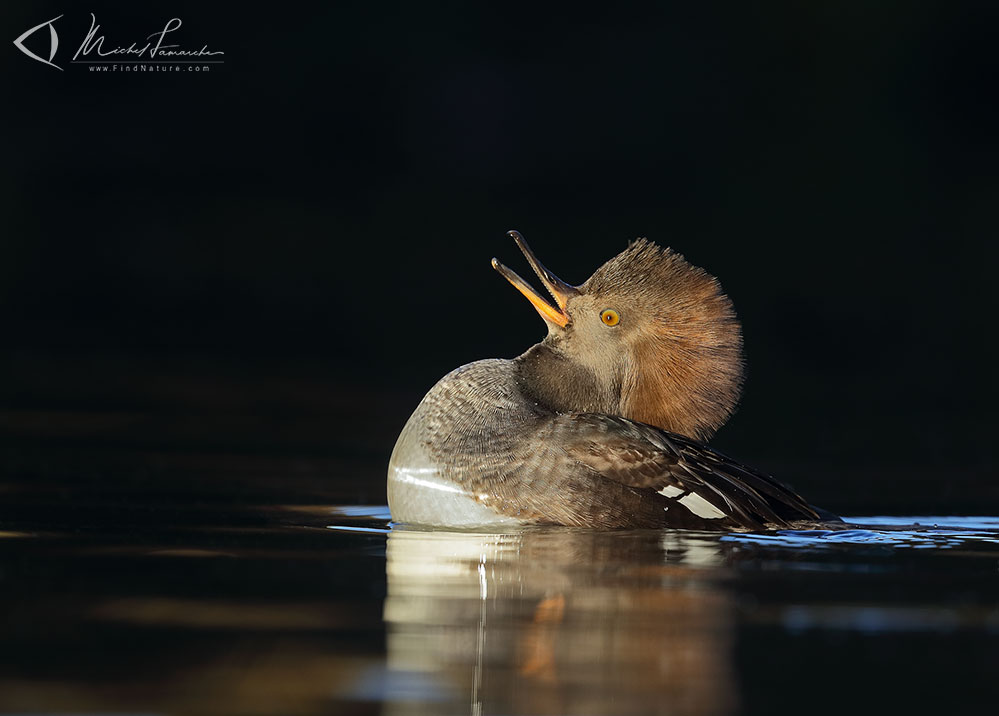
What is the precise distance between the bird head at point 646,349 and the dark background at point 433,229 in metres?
1.20

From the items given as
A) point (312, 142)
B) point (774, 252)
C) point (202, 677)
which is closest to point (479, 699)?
point (202, 677)

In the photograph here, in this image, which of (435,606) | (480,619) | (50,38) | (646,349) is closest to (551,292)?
(646,349)

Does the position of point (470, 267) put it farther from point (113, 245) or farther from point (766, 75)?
point (766, 75)

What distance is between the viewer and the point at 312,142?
27.9m

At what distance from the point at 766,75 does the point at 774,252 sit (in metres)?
8.68

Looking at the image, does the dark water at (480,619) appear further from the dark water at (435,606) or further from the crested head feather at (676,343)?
the crested head feather at (676,343)

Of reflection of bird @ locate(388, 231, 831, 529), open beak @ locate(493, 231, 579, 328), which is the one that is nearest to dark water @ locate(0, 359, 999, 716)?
reflection of bird @ locate(388, 231, 831, 529)

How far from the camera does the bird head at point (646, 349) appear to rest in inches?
345

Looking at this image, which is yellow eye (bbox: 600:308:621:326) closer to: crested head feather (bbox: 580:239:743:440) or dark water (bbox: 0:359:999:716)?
crested head feather (bbox: 580:239:743:440)
